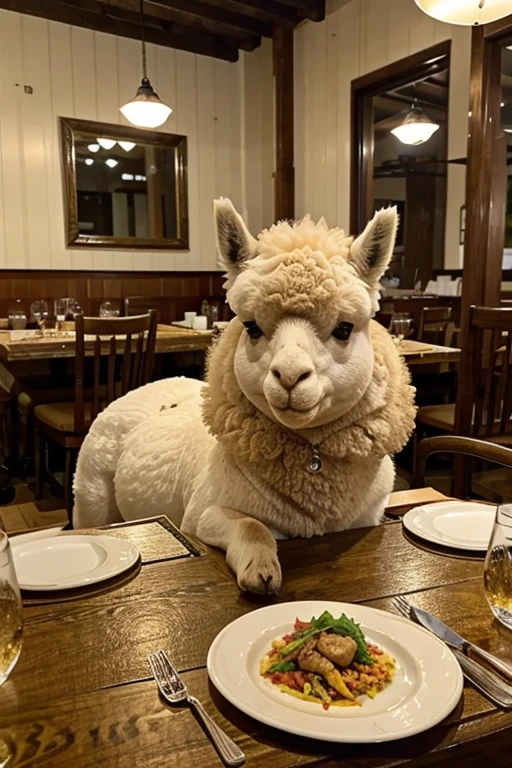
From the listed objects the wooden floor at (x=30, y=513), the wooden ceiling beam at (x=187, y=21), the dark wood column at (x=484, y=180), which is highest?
the wooden ceiling beam at (x=187, y=21)

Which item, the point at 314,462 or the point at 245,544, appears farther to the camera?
the point at 314,462

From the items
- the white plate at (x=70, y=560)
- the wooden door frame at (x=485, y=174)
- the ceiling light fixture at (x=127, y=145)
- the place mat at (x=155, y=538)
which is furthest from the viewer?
the ceiling light fixture at (x=127, y=145)

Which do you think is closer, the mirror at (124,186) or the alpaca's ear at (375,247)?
the alpaca's ear at (375,247)

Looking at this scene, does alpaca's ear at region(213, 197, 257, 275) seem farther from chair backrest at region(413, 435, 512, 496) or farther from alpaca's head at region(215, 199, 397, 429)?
chair backrest at region(413, 435, 512, 496)

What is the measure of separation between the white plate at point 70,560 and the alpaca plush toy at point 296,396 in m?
0.16

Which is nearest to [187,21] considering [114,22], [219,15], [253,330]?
[219,15]

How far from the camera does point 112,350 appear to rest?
9.29 feet

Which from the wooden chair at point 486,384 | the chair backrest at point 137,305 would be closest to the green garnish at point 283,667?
the wooden chair at point 486,384

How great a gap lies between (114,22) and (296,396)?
4958 mm

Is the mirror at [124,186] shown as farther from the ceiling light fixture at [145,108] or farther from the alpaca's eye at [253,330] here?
the alpaca's eye at [253,330]

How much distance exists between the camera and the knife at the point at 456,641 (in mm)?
660

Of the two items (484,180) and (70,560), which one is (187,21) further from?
(70,560)

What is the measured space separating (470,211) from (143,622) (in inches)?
128

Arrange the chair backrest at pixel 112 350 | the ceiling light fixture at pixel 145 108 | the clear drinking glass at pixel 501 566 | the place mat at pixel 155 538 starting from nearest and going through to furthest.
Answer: the clear drinking glass at pixel 501 566
the place mat at pixel 155 538
the chair backrest at pixel 112 350
the ceiling light fixture at pixel 145 108
